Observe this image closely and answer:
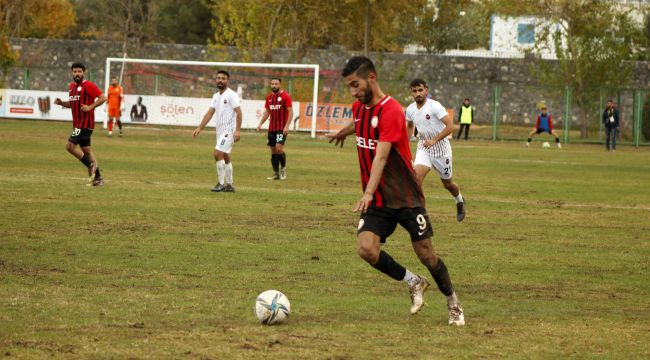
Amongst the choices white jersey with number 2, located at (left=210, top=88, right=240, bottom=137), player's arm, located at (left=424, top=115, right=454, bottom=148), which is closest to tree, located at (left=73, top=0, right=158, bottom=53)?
white jersey with number 2, located at (left=210, top=88, right=240, bottom=137)

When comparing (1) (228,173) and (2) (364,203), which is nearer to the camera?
(2) (364,203)

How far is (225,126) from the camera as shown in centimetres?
2061

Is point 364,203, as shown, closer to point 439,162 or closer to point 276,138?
point 439,162

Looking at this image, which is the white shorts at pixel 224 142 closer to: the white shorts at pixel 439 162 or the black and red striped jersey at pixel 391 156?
the white shorts at pixel 439 162

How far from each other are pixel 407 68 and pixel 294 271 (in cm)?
4766

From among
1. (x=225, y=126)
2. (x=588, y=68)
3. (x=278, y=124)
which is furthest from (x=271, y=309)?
(x=588, y=68)

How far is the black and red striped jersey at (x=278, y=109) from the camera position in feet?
79.5

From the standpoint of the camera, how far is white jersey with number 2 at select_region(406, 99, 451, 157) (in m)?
17.2

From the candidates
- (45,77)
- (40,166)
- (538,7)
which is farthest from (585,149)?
(45,77)

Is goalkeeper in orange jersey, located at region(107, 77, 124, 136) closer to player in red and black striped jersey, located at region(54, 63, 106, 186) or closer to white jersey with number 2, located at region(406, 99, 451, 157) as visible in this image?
player in red and black striped jersey, located at region(54, 63, 106, 186)

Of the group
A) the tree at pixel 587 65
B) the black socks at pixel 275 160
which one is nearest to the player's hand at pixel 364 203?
the black socks at pixel 275 160

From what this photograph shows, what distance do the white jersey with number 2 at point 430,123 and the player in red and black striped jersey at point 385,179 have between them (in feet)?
27.8

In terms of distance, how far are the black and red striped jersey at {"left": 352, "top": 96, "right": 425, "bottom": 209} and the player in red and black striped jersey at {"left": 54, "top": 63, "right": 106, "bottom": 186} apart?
1232 cm

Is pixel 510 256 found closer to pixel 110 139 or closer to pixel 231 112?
pixel 231 112
